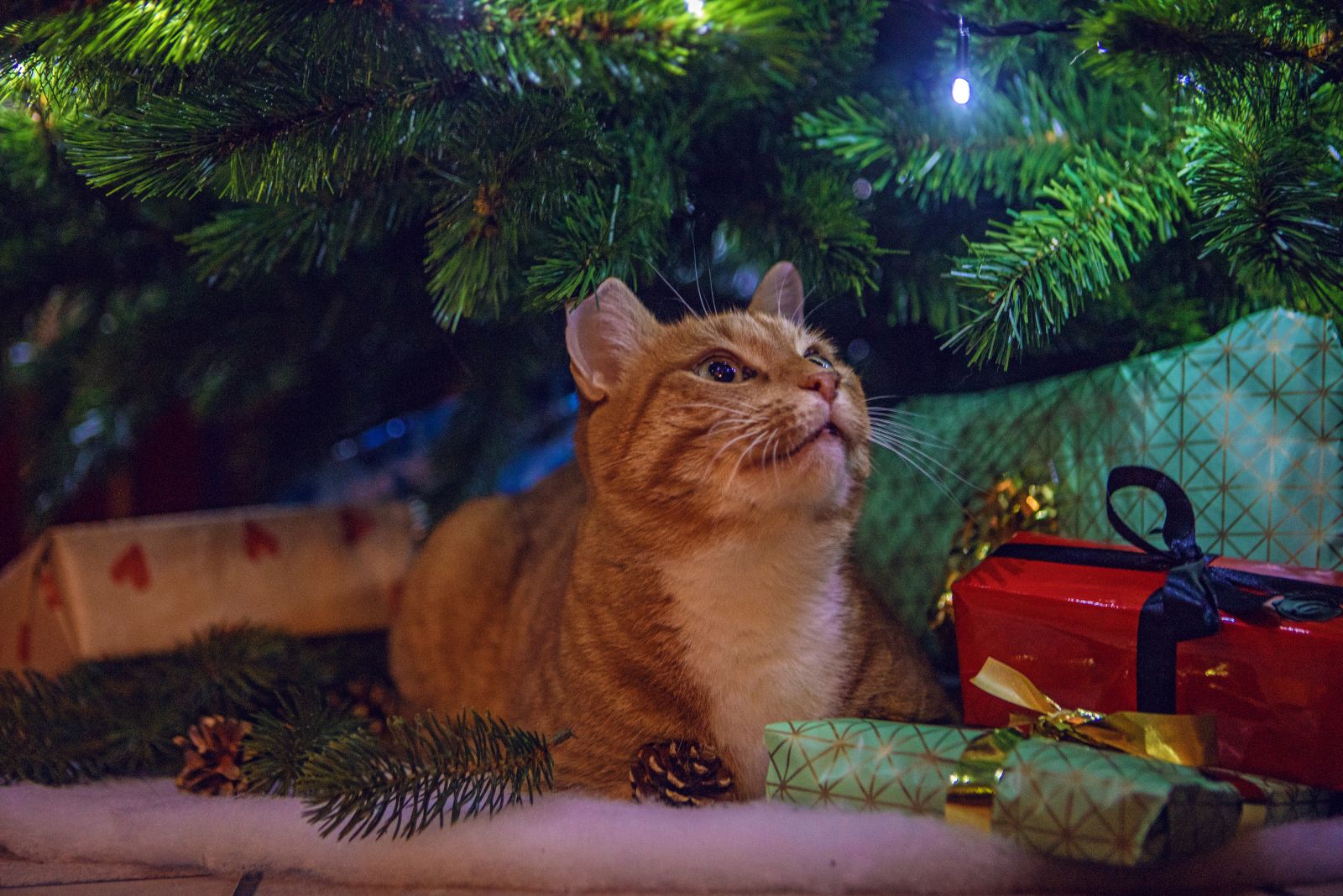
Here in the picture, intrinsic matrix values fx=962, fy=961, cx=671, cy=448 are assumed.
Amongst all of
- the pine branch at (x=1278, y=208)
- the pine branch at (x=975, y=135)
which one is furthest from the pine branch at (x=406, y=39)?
the pine branch at (x=1278, y=208)

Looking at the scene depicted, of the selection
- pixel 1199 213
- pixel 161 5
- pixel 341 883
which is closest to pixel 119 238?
pixel 161 5

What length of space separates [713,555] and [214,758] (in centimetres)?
58

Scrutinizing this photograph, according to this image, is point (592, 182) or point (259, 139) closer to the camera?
point (259, 139)

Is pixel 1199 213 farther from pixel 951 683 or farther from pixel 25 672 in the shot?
pixel 25 672

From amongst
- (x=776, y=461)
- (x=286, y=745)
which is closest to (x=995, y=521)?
(x=776, y=461)

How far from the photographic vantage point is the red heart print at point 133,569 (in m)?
1.47

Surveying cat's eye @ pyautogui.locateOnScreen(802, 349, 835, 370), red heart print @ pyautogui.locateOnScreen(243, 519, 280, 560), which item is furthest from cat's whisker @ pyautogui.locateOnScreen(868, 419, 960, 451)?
red heart print @ pyautogui.locateOnScreen(243, 519, 280, 560)

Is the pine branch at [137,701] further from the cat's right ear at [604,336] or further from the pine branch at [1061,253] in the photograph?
the pine branch at [1061,253]

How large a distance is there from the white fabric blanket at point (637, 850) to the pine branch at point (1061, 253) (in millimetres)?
458

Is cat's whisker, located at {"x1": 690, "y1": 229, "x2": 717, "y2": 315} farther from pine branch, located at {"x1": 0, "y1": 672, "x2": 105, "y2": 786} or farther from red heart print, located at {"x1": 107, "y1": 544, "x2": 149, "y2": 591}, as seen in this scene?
red heart print, located at {"x1": 107, "y1": 544, "x2": 149, "y2": 591}

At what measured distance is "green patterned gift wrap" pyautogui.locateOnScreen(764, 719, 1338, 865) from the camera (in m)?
0.69

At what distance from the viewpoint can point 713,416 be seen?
0.99 m

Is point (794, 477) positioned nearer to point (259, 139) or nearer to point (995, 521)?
point (995, 521)

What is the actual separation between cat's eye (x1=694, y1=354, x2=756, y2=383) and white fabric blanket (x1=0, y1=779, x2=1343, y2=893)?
440 mm
